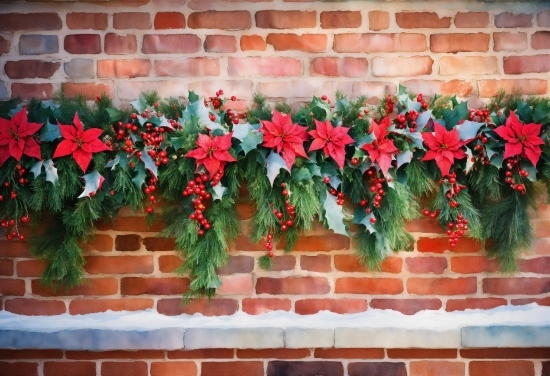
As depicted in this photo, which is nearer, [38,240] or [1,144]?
[1,144]

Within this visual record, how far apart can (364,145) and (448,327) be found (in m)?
0.72

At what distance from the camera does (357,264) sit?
164cm

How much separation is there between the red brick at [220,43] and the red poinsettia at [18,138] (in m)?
0.63

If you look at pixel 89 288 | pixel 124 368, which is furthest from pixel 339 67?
pixel 124 368

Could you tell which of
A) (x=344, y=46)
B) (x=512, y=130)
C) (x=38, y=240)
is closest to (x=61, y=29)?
(x=38, y=240)

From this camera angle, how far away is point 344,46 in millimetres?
1636

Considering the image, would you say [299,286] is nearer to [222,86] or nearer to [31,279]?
[222,86]

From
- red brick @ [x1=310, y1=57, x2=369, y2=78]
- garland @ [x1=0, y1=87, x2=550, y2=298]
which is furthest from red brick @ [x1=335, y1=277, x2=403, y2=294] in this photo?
red brick @ [x1=310, y1=57, x2=369, y2=78]

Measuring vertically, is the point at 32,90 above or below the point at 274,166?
above

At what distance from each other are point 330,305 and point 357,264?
0.59 ft

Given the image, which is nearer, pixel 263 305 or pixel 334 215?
pixel 334 215

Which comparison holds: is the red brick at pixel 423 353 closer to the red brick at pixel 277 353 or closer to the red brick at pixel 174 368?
the red brick at pixel 277 353

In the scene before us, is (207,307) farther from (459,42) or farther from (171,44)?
(459,42)

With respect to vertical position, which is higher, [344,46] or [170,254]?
[344,46]
